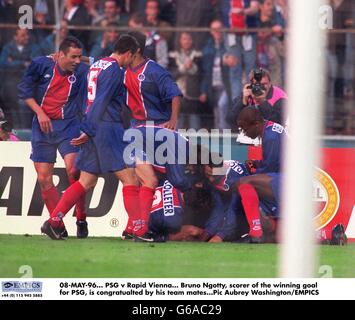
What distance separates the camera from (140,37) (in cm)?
560

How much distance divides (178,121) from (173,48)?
39 centimetres

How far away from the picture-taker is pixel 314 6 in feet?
11.9

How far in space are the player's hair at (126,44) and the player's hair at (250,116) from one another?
68 centimetres

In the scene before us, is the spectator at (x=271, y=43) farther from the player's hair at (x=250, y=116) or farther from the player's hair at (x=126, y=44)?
the player's hair at (x=126, y=44)

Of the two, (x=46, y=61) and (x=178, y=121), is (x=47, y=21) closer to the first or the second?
(x=46, y=61)

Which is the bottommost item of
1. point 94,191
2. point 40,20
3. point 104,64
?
point 94,191

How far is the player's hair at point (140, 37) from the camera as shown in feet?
18.4

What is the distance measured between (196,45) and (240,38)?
0.90 feet

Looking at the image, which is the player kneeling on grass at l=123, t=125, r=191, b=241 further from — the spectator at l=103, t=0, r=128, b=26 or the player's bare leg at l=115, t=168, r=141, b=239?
the spectator at l=103, t=0, r=128, b=26

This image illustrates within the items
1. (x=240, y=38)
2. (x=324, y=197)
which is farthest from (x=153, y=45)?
(x=324, y=197)

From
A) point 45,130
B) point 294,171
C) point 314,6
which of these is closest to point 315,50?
point 314,6

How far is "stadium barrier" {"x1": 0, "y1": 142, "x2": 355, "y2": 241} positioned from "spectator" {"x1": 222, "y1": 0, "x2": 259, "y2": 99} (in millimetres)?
393

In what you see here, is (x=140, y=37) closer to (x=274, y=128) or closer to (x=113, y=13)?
(x=113, y=13)

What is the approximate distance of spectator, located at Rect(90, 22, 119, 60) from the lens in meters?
5.59
